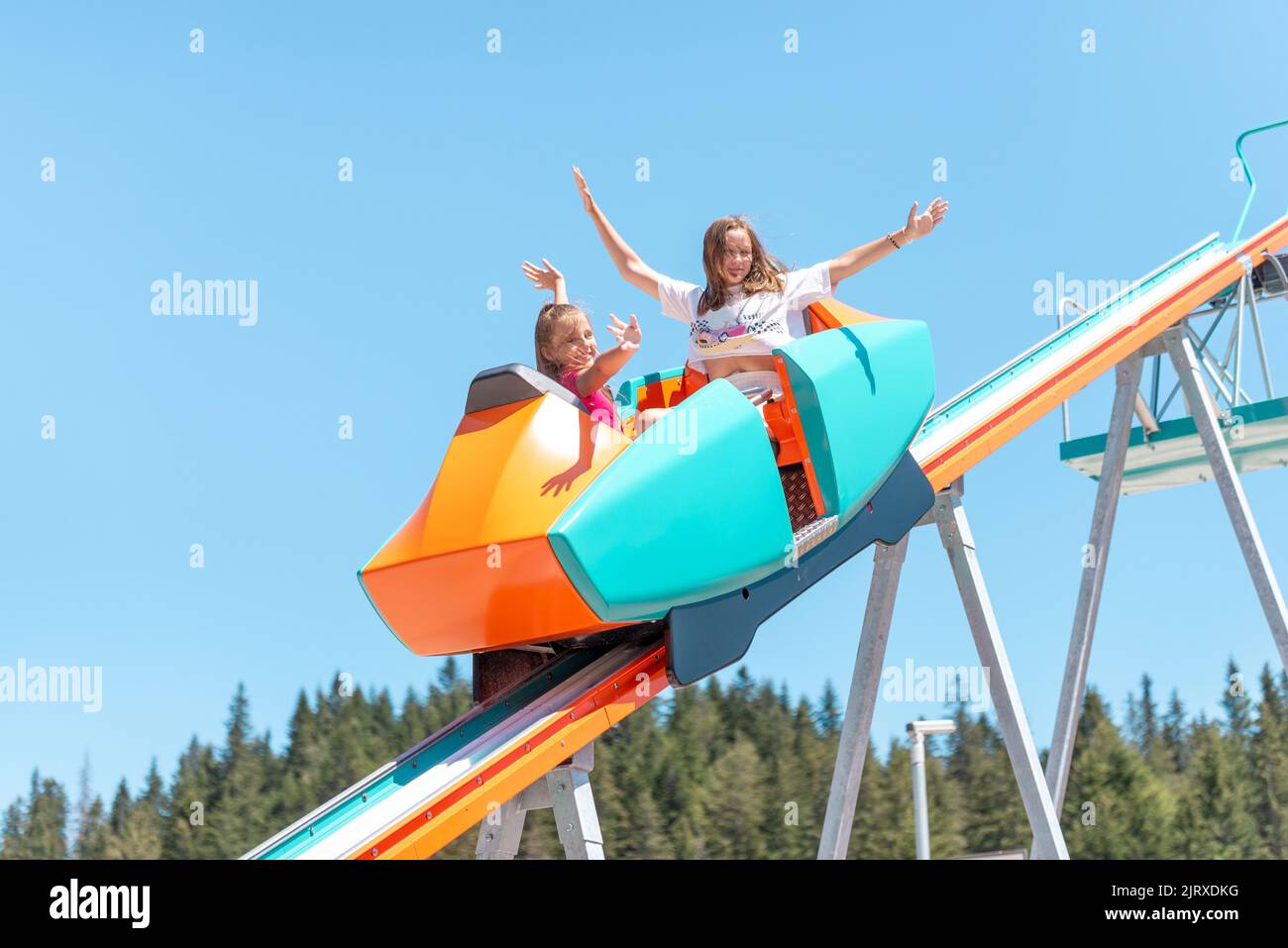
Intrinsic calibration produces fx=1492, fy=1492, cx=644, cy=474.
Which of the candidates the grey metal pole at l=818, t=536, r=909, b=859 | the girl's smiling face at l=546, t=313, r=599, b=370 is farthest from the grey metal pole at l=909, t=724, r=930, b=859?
the girl's smiling face at l=546, t=313, r=599, b=370

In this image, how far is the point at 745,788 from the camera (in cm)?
4756

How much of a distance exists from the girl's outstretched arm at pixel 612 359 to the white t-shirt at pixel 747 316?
2.69 feet

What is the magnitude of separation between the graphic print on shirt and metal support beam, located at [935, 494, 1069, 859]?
2.05 m

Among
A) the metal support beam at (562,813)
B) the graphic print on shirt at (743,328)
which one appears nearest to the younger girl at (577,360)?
the graphic print on shirt at (743,328)

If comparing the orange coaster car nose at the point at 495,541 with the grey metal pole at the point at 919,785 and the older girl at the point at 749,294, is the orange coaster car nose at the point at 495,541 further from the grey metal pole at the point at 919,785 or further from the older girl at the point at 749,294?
the grey metal pole at the point at 919,785

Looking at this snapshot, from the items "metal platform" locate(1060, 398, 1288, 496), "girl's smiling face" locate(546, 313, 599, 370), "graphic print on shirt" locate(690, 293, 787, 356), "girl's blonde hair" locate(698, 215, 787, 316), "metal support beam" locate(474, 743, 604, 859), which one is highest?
"metal platform" locate(1060, 398, 1288, 496)

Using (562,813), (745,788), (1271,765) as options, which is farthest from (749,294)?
(1271,765)

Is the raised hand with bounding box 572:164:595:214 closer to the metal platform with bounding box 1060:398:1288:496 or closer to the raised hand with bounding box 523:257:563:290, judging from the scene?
the raised hand with bounding box 523:257:563:290

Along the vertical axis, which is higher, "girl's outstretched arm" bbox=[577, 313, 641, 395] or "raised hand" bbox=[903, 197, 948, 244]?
"raised hand" bbox=[903, 197, 948, 244]

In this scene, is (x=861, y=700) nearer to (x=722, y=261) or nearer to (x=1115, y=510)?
(x=722, y=261)

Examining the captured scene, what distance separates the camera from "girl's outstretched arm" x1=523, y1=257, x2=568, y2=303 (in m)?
6.69

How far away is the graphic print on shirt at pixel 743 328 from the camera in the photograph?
21.0ft

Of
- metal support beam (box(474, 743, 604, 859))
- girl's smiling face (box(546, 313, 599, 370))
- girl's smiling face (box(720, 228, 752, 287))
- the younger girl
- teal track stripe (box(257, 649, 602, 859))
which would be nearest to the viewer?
teal track stripe (box(257, 649, 602, 859))
